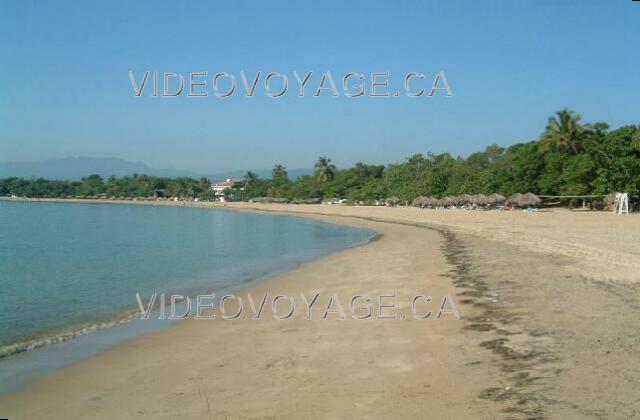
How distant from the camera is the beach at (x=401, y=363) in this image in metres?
5.05

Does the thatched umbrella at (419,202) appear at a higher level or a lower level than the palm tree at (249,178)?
lower

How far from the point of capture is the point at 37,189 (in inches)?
6073

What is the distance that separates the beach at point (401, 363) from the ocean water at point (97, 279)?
1009 mm

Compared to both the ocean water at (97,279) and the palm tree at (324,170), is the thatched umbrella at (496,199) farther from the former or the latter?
the palm tree at (324,170)

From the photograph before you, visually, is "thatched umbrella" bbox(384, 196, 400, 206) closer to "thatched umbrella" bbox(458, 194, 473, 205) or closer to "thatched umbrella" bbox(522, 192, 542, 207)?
"thatched umbrella" bbox(458, 194, 473, 205)

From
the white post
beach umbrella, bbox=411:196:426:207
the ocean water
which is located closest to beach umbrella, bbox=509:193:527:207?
the white post


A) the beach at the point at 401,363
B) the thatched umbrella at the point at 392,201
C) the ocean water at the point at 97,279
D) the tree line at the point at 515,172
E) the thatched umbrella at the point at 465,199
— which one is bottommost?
the ocean water at the point at 97,279

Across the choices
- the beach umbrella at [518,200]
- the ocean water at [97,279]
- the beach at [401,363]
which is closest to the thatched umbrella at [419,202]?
the beach umbrella at [518,200]

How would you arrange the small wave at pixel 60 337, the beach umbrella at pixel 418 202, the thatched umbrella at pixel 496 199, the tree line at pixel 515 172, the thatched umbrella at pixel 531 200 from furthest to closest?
the beach umbrella at pixel 418 202, the thatched umbrella at pixel 496 199, the thatched umbrella at pixel 531 200, the tree line at pixel 515 172, the small wave at pixel 60 337

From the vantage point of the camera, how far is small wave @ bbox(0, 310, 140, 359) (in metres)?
8.43

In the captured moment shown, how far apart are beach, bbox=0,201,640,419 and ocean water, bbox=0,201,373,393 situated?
3.31 feet

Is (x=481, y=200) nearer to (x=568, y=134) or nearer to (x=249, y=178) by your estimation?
(x=568, y=134)

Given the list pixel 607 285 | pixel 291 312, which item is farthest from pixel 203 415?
pixel 607 285

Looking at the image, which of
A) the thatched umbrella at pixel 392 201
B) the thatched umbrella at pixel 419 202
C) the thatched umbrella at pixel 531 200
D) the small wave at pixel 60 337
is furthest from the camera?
the thatched umbrella at pixel 392 201
